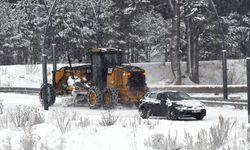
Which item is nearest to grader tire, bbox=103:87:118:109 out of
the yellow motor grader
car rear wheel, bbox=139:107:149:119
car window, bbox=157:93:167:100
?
the yellow motor grader

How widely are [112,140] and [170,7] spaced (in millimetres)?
44184

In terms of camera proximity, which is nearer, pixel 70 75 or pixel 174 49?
pixel 70 75

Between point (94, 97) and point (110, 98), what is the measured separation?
1.22m

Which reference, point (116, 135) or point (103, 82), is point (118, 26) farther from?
point (116, 135)

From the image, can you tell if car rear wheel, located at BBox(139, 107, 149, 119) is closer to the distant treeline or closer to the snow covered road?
the snow covered road

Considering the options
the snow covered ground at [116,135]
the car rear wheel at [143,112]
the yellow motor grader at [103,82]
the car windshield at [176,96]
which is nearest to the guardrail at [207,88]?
the yellow motor grader at [103,82]

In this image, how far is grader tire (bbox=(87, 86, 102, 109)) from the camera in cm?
3200

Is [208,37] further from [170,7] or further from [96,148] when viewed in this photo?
[96,148]

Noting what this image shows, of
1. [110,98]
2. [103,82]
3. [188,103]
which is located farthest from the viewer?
[103,82]

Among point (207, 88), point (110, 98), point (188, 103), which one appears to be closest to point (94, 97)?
point (110, 98)

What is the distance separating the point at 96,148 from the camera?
1548 centimetres

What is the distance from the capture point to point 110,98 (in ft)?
104

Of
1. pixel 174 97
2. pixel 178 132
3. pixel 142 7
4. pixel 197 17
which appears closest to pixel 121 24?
pixel 142 7

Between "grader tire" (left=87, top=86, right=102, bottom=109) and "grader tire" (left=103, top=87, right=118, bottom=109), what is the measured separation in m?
0.39
